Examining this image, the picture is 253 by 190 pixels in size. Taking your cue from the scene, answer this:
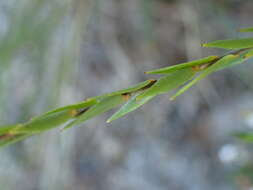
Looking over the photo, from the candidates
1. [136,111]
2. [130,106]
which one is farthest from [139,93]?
[136,111]

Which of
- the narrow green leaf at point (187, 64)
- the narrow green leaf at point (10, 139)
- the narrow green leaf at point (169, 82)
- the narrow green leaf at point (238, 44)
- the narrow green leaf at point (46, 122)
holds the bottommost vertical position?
the narrow green leaf at point (10, 139)

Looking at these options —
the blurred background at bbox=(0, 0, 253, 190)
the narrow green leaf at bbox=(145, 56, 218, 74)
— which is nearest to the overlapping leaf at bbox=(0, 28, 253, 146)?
the narrow green leaf at bbox=(145, 56, 218, 74)

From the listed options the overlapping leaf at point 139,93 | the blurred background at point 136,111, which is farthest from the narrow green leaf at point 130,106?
the blurred background at point 136,111

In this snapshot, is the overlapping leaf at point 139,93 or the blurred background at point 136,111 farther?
the blurred background at point 136,111

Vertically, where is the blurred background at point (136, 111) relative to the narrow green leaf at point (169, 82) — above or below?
below

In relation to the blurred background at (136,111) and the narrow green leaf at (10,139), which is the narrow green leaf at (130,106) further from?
the blurred background at (136,111)
